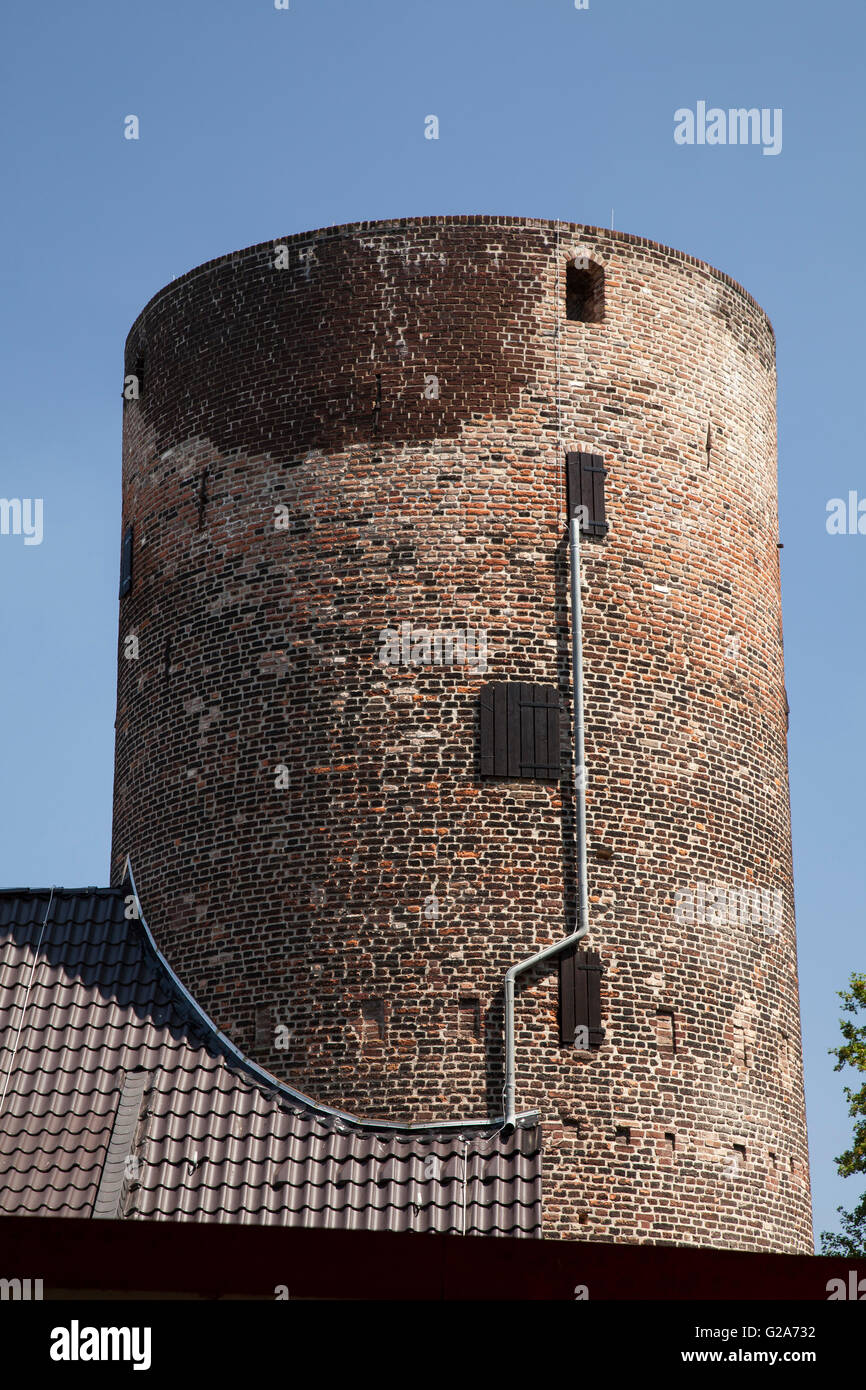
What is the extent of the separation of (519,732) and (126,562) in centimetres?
582

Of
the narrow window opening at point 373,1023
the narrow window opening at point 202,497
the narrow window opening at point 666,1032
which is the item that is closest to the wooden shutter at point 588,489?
the narrow window opening at point 202,497

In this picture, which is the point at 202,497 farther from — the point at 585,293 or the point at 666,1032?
the point at 666,1032

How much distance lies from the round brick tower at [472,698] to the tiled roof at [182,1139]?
Result: 0.50 m

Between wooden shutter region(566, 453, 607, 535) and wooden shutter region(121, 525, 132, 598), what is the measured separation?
5.39 metres

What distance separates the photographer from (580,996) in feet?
63.6

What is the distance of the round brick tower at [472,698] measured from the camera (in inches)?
763

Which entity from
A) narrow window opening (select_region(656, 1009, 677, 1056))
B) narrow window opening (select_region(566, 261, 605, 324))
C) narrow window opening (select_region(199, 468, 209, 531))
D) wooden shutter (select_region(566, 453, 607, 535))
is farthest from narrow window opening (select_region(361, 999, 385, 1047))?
narrow window opening (select_region(566, 261, 605, 324))

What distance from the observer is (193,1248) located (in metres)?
14.3

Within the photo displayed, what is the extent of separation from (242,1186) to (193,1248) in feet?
12.8

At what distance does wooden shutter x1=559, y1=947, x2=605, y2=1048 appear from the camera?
1927 centimetres

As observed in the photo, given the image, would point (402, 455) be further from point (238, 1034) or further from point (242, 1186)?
point (242, 1186)

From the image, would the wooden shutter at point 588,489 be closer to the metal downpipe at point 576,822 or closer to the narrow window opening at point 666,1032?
the metal downpipe at point 576,822

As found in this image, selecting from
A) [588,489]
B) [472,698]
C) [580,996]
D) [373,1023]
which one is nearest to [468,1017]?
[373,1023]
